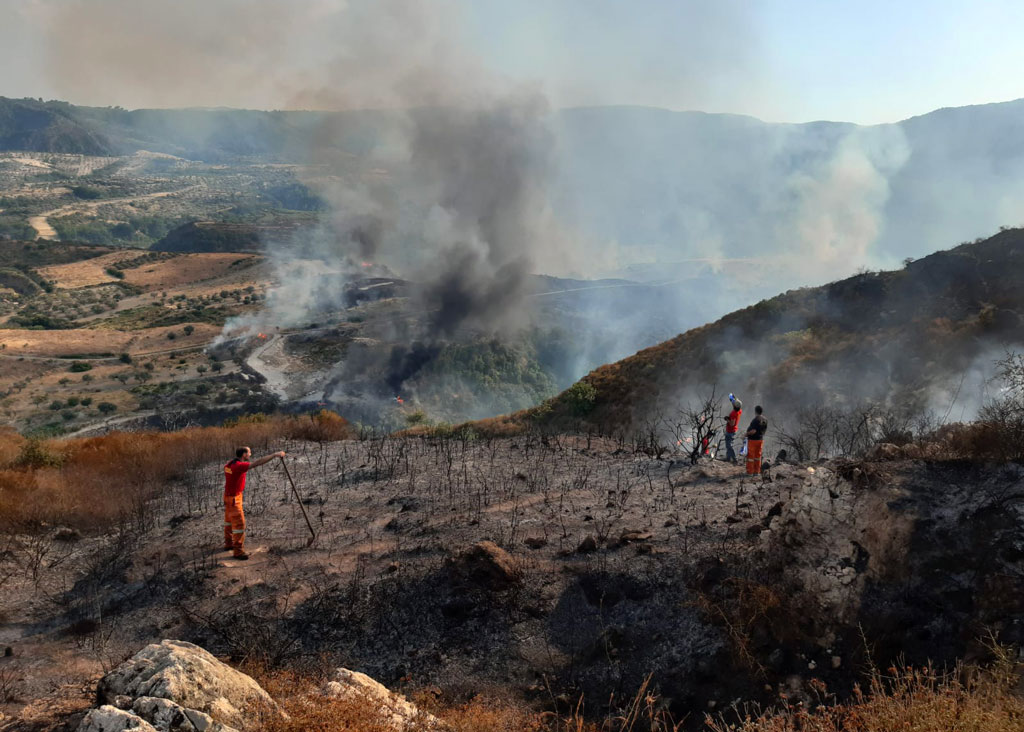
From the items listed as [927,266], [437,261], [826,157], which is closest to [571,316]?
[437,261]

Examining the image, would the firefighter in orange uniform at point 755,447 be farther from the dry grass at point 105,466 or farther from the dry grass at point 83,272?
the dry grass at point 83,272

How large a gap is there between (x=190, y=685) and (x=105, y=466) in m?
11.7

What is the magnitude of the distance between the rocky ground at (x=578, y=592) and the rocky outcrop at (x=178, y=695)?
1236 mm

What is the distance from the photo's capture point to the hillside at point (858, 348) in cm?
1791

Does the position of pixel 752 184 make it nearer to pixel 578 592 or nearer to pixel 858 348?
pixel 858 348

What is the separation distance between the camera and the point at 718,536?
26.4ft

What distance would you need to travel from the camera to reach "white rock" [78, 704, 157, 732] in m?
3.96

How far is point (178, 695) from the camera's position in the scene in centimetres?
441

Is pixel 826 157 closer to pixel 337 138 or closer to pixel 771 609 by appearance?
pixel 337 138

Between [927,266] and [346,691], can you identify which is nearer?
[346,691]

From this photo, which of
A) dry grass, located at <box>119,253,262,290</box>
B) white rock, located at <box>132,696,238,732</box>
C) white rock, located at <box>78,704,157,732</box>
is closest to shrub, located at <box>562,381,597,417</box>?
white rock, located at <box>132,696,238,732</box>

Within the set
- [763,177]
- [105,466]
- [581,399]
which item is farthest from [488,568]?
[763,177]

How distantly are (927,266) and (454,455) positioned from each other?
2133 cm

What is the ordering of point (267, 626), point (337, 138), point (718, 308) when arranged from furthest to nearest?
point (718, 308) → point (337, 138) → point (267, 626)
